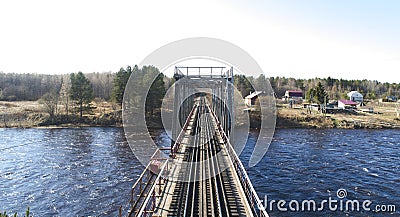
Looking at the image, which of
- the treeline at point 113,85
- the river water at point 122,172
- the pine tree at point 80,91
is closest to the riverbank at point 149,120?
A: the pine tree at point 80,91

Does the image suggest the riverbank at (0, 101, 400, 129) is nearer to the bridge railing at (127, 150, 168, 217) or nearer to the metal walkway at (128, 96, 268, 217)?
the bridge railing at (127, 150, 168, 217)

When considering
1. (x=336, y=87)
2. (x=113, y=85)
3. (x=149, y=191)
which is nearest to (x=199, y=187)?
(x=149, y=191)

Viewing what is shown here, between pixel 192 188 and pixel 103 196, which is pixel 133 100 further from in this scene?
pixel 192 188

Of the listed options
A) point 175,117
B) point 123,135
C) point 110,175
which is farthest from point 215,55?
point 123,135

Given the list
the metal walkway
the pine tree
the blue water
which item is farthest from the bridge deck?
the pine tree

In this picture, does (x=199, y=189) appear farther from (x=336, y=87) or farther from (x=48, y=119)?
(x=336, y=87)

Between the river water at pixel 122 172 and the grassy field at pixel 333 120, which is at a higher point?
the grassy field at pixel 333 120

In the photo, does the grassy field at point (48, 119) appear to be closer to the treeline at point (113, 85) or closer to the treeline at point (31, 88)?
the treeline at point (113, 85)
